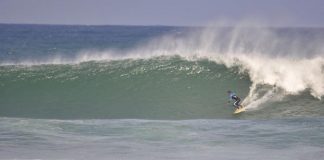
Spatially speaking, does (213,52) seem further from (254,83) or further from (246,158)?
(246,158)

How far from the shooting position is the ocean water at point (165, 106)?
9.38 m

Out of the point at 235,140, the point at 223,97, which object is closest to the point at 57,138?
the point at 235,140

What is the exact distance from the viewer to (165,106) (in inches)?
607

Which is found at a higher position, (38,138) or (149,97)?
(149,97)

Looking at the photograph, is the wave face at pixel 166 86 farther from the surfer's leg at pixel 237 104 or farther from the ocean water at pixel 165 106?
the surfer's leg at pixel 237 104

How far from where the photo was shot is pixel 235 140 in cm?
1010

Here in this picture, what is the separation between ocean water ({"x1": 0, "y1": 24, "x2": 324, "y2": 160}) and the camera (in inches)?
369

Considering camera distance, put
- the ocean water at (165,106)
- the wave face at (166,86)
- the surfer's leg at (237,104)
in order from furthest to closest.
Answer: the wave face at (166,86) → the surfer's leg at (237,104) → the ocean water at (165,106)

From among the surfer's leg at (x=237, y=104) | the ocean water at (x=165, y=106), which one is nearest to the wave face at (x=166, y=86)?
the ocean water at (x=165, y=106)

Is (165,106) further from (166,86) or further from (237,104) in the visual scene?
(237,104)

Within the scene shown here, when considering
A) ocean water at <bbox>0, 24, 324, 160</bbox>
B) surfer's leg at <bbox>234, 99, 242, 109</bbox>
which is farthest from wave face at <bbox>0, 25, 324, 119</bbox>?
surfer's leg at <bbox>234, 99, 242, 109</bbox>

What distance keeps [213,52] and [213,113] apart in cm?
555

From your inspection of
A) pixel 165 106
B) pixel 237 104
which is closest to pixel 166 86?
pixel 165 106

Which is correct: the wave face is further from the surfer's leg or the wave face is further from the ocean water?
the surfer's leg
